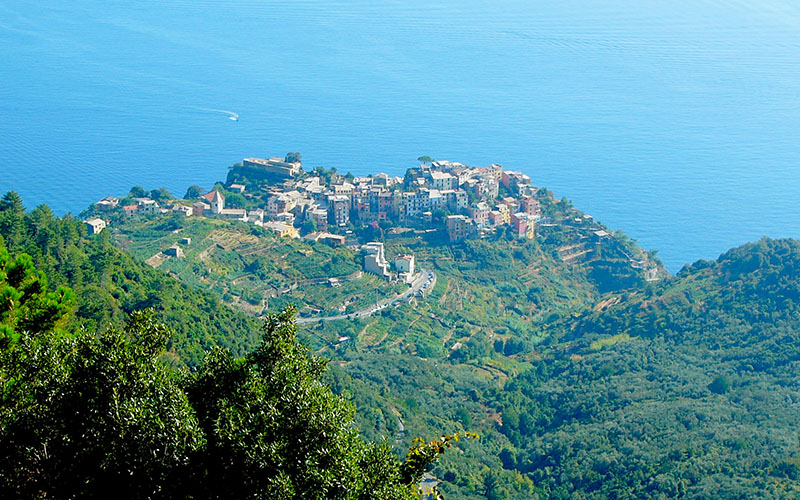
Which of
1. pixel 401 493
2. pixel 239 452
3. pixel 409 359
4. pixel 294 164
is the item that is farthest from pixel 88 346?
pixel 294 164

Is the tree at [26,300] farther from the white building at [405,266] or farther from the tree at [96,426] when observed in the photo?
the white building at [405,266]

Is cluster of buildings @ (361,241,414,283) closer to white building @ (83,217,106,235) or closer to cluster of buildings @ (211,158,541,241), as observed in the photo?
cluster of buildings @ (211,158,541,241)

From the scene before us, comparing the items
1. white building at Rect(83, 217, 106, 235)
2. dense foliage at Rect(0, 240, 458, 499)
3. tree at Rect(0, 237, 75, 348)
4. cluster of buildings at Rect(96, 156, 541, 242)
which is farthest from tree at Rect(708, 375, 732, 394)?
white building at Rect(83, 217, 106, 235)

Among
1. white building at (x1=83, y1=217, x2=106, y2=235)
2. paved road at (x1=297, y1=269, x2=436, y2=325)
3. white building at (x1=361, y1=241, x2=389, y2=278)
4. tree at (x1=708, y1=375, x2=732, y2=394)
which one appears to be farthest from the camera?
white building at (x1=361, y1=241, x2=389, y2=278)

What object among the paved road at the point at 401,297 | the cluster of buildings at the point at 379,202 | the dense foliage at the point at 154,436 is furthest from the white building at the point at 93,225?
the dense foliage at the point at 154,436

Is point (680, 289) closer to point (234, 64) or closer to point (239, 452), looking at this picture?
point (239, 452)

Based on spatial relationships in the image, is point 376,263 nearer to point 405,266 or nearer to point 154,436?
point 405,266

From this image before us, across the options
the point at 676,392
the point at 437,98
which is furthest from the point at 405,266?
the point at 437,98
